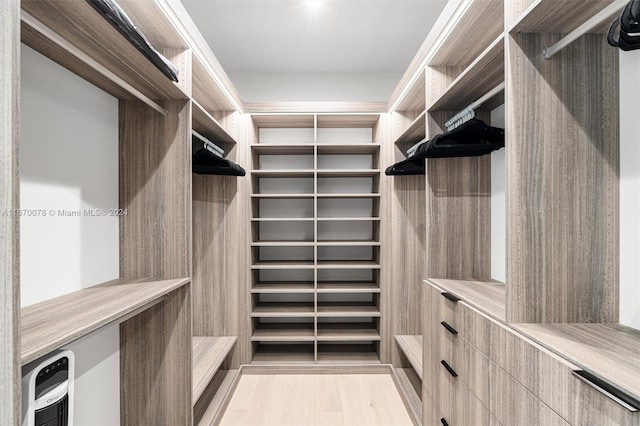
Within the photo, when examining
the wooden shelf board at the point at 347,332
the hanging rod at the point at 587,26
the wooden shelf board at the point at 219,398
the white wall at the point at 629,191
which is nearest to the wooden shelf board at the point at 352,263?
the wooden shelf board at the point at 347,332

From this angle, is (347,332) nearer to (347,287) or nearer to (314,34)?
(347,287)

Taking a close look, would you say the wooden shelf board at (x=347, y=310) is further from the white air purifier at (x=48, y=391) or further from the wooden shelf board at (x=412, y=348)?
the white air purifier at (x=48, y=391)

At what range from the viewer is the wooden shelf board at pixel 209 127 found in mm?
1951

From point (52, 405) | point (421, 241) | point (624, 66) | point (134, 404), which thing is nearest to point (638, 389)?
point (624, 66)

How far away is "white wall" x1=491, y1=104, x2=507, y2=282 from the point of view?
1.82 metres

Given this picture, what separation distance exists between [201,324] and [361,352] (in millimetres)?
1438

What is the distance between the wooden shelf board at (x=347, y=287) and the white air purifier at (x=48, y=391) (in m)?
2.01

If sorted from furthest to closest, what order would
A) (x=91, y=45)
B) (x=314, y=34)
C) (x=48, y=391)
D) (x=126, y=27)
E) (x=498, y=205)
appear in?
(x=314, y=34) < (x=498, y=205) < (x=91, y=45) < (x=126, y=27) < (x=48, y=391)

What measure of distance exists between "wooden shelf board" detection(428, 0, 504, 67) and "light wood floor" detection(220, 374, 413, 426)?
2.26 metres

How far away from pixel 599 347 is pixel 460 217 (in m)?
1.07

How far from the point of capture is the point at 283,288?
2.95 m

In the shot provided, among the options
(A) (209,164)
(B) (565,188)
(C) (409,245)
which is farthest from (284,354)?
(B) (565,188)

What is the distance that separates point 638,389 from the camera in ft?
2.30

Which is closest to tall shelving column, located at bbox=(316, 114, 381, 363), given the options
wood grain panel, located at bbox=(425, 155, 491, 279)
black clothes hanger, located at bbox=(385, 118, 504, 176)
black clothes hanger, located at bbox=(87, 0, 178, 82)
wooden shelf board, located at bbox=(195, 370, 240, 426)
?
wooden shelf board, located at bbox=(195, 370, 240, 426)
